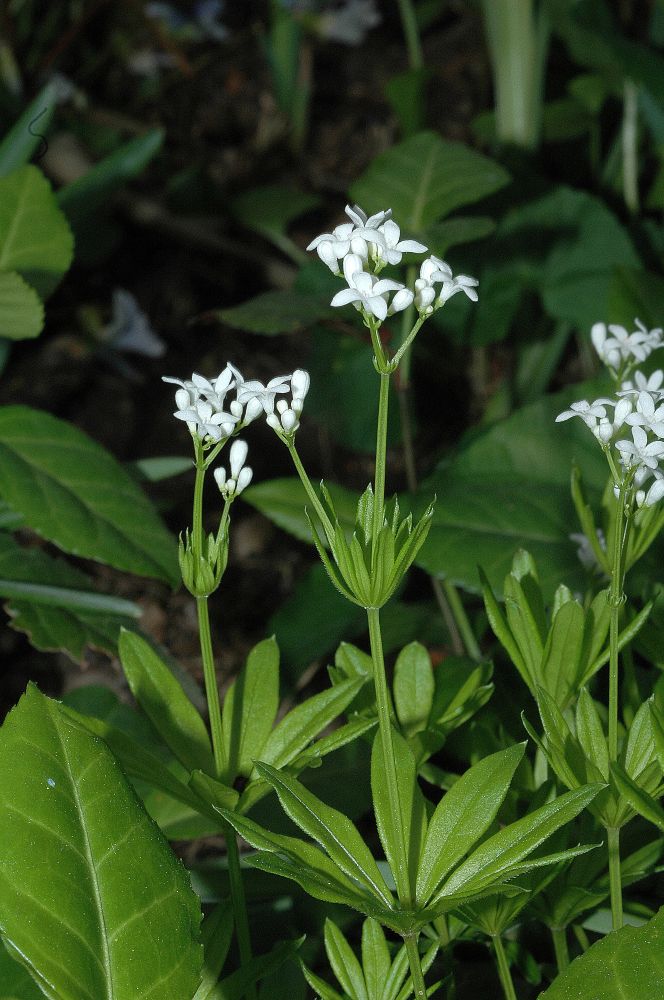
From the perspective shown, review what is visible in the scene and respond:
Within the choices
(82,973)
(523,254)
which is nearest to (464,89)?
(523,254)

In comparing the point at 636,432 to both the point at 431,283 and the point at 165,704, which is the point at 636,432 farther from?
the point at 165,704

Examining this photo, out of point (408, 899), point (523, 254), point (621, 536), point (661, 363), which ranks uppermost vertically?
point (621, 536)

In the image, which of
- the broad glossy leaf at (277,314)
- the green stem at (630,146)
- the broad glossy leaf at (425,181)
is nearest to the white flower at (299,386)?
the broad glossy leaf at (277,314)

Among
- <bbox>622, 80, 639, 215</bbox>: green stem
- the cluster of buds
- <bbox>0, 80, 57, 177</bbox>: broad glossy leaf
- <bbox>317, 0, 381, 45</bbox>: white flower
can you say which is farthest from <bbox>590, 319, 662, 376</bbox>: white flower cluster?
<bbox>317, 0, 381, 45</bbox>: white flower

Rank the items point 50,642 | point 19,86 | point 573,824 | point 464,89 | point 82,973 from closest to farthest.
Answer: point 82,973
point 573,824
point 50,642
point 19,86
point 464,89

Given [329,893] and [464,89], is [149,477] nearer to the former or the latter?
[329,893]

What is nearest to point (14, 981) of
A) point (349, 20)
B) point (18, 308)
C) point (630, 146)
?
point (18, 308)

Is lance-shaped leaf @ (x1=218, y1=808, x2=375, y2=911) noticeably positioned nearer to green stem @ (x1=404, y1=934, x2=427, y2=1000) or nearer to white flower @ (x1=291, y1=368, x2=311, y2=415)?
green stem @ (x1=404, y1=934, x2=427, y2=1000)

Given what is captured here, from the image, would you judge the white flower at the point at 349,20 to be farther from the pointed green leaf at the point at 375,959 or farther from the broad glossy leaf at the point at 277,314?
the pointed green leaf at the point at 375,959
